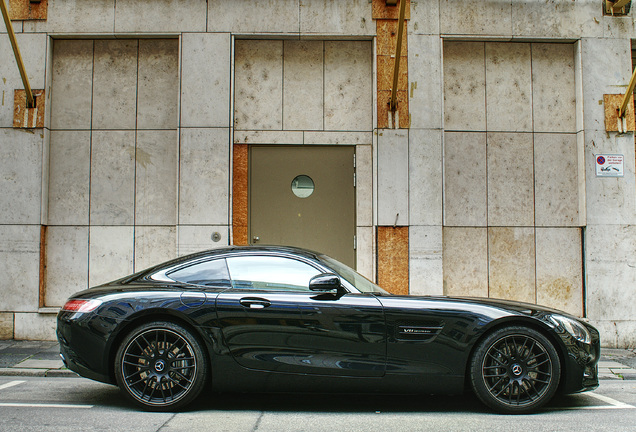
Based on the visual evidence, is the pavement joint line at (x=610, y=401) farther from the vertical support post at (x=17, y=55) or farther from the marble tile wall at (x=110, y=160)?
the vertical support post at (x=17, y=55)

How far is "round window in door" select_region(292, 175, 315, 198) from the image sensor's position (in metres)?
9.20

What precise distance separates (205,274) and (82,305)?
1051 mm

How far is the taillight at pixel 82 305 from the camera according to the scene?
4754 millimetres

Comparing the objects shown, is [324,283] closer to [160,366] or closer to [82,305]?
[160,366]

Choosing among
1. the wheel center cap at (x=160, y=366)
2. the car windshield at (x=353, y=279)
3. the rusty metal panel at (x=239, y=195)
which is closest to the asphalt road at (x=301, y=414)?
the wheel center cap at (x=160, y=366)

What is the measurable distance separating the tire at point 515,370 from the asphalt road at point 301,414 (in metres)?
0.13

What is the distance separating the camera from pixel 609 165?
902cm

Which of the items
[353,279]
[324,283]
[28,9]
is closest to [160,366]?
[324,283]

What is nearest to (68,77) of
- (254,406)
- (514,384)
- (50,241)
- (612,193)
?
(50,241)

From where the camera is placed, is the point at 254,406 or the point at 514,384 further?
the point at 254,406

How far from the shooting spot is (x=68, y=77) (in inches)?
369

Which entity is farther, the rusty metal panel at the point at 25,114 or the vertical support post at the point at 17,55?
the rusty metal panel at the point at 25,114

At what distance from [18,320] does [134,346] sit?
506cm

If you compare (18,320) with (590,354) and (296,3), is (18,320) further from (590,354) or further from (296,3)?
(590,354)
